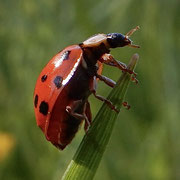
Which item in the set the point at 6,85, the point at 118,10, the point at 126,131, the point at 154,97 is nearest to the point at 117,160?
the point at 126,131

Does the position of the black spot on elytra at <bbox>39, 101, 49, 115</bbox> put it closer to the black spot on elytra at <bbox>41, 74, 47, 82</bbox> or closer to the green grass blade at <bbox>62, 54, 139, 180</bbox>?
the black spot on elytra at <bbox>41, 74, 47, 82</bbox>

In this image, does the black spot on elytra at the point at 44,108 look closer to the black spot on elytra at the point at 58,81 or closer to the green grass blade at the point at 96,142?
the black spot on elytra at the point at 58,81

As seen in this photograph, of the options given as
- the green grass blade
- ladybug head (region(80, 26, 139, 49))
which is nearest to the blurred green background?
ladybug head (region(80, 26, 139, 49))

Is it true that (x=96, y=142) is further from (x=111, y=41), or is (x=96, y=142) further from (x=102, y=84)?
(x=102, y=84)

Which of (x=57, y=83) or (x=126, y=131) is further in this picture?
(x=126, y=131)

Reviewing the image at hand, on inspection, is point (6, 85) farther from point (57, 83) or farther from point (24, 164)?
point (57, 83)

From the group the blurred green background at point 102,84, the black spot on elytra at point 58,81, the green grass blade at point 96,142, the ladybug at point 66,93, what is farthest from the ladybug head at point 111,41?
the blurred green background at point 102,84
